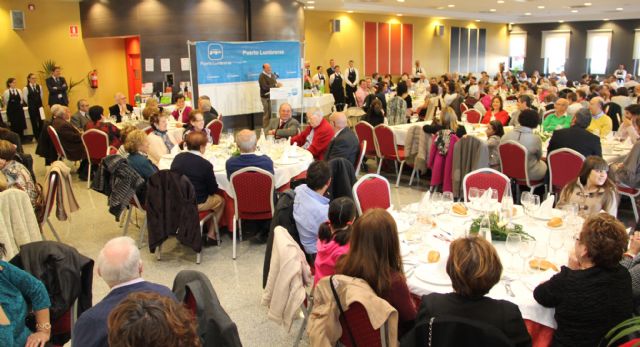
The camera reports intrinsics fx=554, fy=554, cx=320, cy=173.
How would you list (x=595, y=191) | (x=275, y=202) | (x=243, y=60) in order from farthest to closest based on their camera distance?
(x=243, y=60) → (x=275, y=202) → (x=595, y=191)

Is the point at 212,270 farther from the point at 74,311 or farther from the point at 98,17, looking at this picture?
the point at 98,17

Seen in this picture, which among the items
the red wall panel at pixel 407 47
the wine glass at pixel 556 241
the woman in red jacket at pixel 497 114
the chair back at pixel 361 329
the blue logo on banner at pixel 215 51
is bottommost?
the chair back at pixel 361 329

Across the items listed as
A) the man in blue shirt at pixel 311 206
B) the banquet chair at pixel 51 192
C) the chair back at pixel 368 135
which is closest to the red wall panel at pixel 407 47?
the chair back at pixel 368 135

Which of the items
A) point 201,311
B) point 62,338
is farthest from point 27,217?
point 201,311

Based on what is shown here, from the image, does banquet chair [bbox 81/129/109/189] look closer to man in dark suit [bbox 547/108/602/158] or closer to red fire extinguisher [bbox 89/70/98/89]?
man in dark suit [bbox 547/108/602/158]

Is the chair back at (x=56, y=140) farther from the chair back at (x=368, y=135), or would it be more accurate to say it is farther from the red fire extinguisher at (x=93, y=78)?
the red fire extinguisher at (x=93, y=78)

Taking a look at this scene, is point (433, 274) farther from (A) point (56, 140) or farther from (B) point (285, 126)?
(A) point (56, 140)

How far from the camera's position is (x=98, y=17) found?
13.1m

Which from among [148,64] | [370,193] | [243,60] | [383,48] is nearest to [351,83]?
[383,48]

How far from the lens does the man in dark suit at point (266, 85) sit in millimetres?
12461

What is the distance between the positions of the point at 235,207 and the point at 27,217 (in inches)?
75.7

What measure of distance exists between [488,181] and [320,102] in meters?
9.99

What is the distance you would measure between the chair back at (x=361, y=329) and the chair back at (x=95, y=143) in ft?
20.5

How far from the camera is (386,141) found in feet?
26.3
